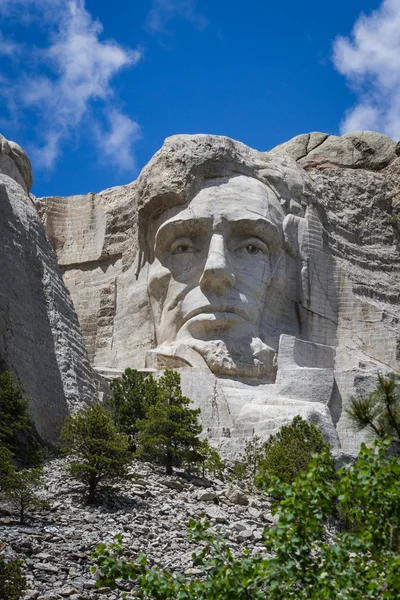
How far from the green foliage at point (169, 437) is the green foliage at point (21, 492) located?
417 centimetres

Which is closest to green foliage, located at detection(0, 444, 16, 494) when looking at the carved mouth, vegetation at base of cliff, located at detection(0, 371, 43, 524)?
vegetation at base of cliff, located at detection(0, 371, 43, 524)

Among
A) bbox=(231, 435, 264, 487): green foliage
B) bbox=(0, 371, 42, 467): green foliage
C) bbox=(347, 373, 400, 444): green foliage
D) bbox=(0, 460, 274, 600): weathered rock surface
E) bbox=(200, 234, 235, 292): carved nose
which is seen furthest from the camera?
bbox=(200, 234, 235, 292): carved nose

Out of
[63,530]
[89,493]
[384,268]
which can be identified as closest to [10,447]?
[89,493]

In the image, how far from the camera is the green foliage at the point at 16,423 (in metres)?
21.6

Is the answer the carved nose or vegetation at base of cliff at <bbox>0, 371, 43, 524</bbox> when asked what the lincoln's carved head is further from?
vegetation at base of cliff at <bbox>0, 371, 43, 524</bbox>

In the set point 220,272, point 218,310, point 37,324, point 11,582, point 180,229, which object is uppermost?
point 180,229

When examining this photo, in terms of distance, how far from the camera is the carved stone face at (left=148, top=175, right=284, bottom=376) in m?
30.0

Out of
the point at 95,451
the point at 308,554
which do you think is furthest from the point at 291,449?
the point at 308,554

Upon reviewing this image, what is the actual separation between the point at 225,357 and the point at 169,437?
6.48m

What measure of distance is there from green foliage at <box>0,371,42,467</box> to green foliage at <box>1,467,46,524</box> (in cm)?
248

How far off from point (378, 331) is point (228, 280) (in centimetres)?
371

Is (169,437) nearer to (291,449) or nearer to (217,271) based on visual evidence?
(291,449)

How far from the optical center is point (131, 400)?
1024 inches

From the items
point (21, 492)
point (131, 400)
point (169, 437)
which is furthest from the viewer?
point (131, 400)
